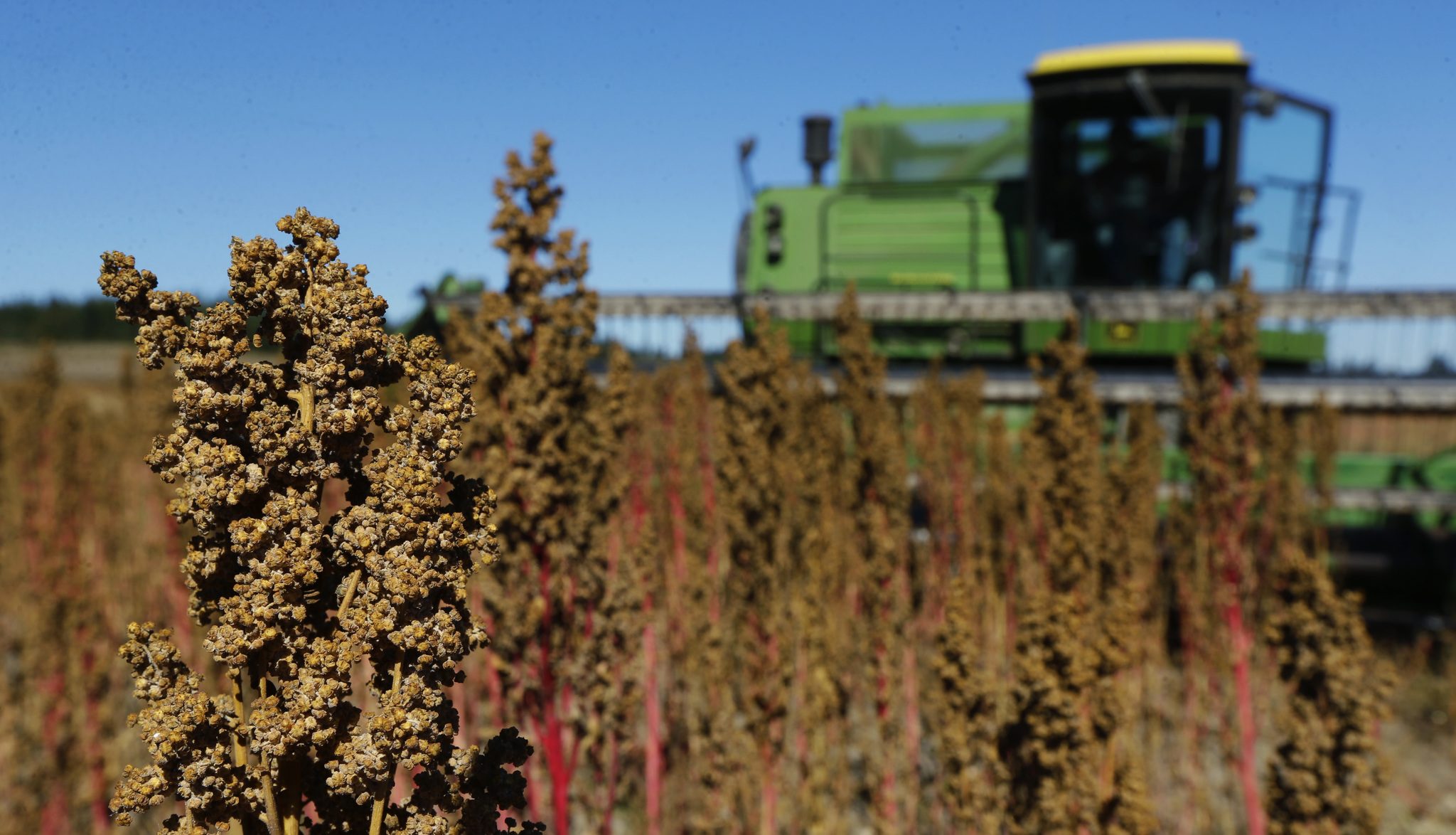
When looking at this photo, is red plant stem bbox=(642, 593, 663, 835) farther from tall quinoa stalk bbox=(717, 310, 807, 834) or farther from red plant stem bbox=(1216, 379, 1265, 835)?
red plant stem bbox=(1216, 379, 1265, 835)

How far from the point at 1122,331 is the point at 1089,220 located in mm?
1191

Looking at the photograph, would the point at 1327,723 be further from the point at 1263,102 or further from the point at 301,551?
the point at 1263,102

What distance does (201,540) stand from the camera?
160cm

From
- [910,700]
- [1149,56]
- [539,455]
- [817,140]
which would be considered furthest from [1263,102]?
[539,455]

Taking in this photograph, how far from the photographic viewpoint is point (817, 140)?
12.2 meters

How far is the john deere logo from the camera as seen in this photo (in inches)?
376

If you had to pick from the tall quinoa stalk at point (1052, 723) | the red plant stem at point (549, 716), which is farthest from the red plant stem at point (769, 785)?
the tall quinoa stalk at point (1052, 723)

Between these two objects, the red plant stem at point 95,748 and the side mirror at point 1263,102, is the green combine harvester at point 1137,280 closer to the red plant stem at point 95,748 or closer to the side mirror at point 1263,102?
the side mirror at point 1263,102

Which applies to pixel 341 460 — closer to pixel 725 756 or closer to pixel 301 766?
pixel 301 766

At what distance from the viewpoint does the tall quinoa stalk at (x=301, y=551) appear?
60.0 inches

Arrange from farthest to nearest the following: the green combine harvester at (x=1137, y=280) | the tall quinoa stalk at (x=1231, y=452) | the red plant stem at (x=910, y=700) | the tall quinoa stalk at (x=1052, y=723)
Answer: the green combine harvester at (x=1137, y=280), the red plant stem at (x=910, y=700), the tall quinoa stalk at (x=1231, y=452), the tall quinoa stalk at (x=1052, y=723)

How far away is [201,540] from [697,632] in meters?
5.17

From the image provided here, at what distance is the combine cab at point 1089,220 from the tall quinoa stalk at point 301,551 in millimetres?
7830

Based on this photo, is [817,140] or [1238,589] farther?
[817,140]
